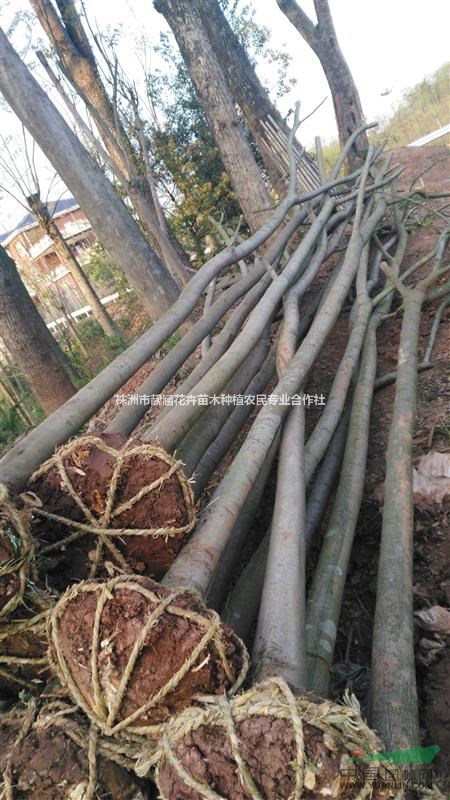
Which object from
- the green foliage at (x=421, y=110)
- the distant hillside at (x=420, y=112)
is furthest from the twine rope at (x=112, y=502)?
the green foliage at (x=421, y=110)

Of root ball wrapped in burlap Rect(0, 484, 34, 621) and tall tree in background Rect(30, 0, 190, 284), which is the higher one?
tall tree in background Rect(30, 0, 190, 284)

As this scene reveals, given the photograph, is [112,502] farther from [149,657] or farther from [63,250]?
[63,250]

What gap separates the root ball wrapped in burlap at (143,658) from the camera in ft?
3.34

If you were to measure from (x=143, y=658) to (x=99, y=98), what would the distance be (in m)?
7.71

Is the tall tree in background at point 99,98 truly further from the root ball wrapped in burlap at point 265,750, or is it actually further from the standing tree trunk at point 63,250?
the root ball wrapped in burlap at point 265,750

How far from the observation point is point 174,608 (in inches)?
41.4

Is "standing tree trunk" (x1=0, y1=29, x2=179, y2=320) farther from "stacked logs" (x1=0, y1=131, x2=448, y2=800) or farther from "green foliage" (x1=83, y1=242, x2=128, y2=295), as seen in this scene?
"green foliage" (x1=83, y1=242, x2=128, y2=295)

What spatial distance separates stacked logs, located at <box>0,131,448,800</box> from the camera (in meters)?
0.90

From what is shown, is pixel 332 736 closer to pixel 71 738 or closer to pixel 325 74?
pixel 71 738

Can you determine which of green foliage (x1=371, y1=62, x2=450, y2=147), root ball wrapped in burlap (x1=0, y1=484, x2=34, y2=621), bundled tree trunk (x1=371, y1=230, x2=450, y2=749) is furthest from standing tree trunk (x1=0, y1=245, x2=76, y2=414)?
green foliage (x1=371, y1=62, x2=450, y2=147)

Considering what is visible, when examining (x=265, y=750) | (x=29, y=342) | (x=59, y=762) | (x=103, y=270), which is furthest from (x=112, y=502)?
(x=103, y=270)

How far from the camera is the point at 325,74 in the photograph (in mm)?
9188

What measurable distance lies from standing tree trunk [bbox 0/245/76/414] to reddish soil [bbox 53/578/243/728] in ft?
14.4

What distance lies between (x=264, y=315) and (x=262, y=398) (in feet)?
1.65
